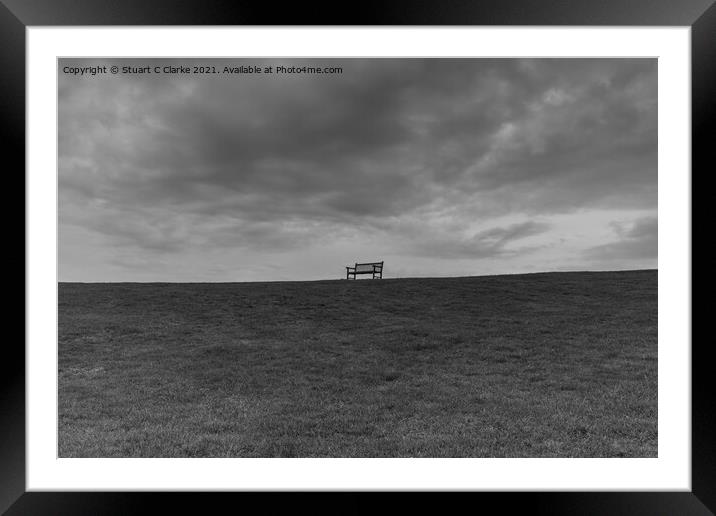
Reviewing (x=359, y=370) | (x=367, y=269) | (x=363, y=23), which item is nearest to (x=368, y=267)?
(x=367, y=269)

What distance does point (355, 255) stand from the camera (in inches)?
595

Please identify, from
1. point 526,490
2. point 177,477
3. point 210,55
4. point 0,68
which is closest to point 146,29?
point 210,55

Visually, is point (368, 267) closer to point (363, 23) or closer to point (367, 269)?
point (367, 269)

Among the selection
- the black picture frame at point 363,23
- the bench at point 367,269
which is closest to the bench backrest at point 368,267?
the bench at point 367,269

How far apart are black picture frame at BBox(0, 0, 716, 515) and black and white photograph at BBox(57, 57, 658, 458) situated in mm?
286

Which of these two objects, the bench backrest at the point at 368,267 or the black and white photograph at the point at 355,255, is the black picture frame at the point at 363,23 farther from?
the bench backrest at the point at 368,267

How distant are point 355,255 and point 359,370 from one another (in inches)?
327

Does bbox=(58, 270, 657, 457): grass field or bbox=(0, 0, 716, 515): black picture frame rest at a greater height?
bbox=(0, 0, 716, 515): black picture frame

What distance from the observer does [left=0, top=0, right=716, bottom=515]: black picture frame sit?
2062mm

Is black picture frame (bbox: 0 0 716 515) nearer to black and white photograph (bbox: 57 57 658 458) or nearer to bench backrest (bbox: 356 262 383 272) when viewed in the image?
black and white photograph (bbox: 57 57 658 458)

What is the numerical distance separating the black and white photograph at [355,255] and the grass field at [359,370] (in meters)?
0.05

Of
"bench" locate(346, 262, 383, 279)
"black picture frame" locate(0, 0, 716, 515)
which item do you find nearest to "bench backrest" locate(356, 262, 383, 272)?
"bench" locate(346, 262, 383, 279)

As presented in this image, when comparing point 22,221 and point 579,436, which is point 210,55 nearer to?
A: point 22,221

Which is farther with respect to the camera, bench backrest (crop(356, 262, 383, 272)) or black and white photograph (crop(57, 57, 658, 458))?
bench backrest (crop(356, 262, 383, 272))
